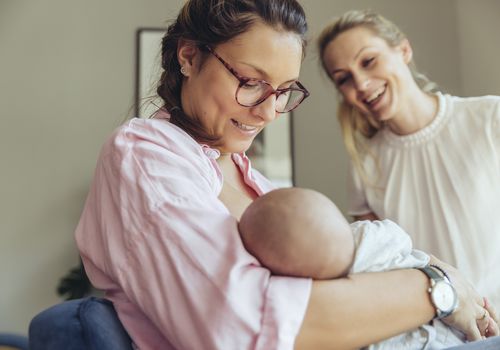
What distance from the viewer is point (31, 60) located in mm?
3209

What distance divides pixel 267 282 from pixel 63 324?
13.2 inches

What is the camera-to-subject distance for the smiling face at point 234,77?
980 millimetres

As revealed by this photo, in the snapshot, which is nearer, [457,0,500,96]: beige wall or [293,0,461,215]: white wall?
[457,0,500,96]: beige wall

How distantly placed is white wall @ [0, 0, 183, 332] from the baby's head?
257 centimetres

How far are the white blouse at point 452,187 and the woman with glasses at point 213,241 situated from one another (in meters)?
0.83

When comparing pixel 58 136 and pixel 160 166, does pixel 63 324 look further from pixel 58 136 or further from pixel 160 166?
pixel 58 136

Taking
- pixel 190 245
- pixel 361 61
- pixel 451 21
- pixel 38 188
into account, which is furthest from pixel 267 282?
pixel 451 21

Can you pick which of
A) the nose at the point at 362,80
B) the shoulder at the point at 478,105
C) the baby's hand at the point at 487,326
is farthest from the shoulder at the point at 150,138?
the shoulder at the point at 478,105

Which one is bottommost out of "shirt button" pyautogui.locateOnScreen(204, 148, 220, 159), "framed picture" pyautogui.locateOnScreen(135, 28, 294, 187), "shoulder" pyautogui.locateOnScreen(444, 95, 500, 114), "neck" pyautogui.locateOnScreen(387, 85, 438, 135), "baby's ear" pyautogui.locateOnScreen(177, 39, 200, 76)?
"framed picture" pyautogui.locateOnScreen(135, 28, 294, 187)

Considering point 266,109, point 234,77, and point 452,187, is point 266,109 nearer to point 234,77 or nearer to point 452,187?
point 234,77

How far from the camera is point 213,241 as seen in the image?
72 centimetres

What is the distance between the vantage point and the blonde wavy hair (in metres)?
1.93

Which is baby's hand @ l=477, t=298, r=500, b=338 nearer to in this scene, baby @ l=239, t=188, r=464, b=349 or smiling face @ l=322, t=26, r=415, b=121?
baby @ l=239, t=188, r=464, b=349

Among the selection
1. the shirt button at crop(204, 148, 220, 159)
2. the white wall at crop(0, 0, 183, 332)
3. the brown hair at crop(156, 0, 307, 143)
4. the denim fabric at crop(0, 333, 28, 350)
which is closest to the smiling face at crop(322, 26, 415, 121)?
the brown hair at crop(156, 0, 307, 143)
